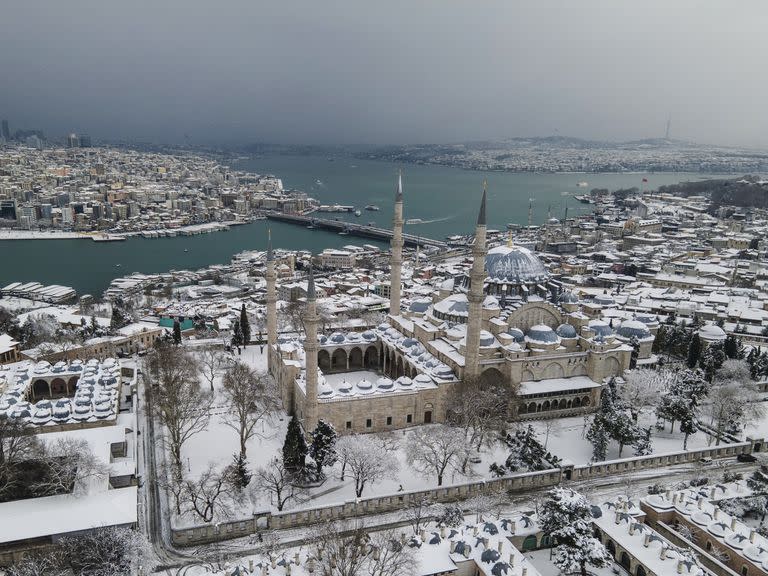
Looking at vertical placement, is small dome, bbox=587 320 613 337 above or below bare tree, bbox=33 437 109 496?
above

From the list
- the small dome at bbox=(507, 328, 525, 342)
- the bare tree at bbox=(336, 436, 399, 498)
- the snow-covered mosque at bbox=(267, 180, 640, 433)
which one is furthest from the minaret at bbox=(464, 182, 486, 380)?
the bare tree at bbox=(336, 436, 399, 498)

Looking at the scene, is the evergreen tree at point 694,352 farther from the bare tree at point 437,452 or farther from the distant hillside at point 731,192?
the distant hillside at point 731,192

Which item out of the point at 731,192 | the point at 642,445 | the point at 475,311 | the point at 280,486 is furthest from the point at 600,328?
the point at 731,192

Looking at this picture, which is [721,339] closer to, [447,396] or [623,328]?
[623,328]

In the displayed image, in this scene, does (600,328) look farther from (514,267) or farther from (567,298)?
(514,267)

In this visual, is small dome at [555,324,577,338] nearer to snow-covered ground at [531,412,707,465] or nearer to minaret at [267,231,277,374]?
snow-covered ground at [531,412,707,465]

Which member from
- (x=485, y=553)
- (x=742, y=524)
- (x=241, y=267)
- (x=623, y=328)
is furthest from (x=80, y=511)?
(x=241, y=267)

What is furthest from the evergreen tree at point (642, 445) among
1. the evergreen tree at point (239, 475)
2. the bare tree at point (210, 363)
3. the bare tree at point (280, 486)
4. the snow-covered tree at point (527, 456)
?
the bare tree at point (210, 363)
